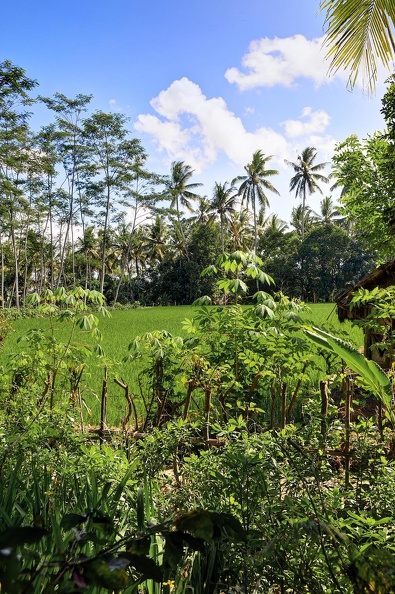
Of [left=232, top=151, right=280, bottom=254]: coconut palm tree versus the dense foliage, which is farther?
[left=232, top=151, right=280, bottom=254]: coconut palm tree

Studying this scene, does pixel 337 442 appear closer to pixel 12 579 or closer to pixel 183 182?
pixel 12 579

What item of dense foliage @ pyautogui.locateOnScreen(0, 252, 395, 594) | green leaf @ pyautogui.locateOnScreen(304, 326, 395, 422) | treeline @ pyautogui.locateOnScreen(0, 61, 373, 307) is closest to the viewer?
dense foliage @ pyautogui.locateOnScreen(0, 252, 395, 594)

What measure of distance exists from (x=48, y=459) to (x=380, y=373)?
158cm

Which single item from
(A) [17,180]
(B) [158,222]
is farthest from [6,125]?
(B) [158,222]

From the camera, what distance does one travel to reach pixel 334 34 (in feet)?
14.7

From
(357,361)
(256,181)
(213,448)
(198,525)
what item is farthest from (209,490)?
(256,181)

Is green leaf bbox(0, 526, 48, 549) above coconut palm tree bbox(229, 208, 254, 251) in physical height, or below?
below

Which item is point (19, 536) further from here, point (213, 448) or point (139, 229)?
point (139, 229)

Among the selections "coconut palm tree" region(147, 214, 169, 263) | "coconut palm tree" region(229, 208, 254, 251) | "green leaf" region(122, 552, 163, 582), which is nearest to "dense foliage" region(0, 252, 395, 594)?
"green leaf" region(122, 552, 163, 582)

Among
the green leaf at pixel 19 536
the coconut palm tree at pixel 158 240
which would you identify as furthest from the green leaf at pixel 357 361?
the coconut palm tree at pixel 158 240

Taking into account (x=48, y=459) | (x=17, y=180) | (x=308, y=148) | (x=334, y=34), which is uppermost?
(x=308, y=148)

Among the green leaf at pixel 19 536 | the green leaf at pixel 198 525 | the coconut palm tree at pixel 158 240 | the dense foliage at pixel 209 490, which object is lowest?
the dense foliage at pixel 209 490

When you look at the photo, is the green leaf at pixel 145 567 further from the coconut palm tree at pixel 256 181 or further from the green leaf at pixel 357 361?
the coconut palm tree at pixel 256 181

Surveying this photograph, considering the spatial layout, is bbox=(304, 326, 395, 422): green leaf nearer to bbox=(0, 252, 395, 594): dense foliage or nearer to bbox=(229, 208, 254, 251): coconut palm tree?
bbox=(0, 252, 395, 594): dense foliage
